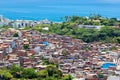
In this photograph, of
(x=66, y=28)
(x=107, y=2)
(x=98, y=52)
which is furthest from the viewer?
(x=107, y=2)

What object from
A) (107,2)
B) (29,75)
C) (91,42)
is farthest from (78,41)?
(107,2)

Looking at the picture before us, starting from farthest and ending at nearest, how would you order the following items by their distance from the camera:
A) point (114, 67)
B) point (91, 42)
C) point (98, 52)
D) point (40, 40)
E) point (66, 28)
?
1. point (66, 28)
2. point (91, 42)
3. point (40, 40)
4. point (98, 52)
5. point (114, 67)

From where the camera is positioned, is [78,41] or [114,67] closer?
[114,67]

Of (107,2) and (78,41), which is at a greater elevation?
(107,2)

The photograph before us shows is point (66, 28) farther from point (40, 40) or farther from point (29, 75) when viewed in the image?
point (29, 75)

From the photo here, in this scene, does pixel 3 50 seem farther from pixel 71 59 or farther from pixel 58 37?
pixel 58 37

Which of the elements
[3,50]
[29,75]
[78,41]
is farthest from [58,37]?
[29,75]
